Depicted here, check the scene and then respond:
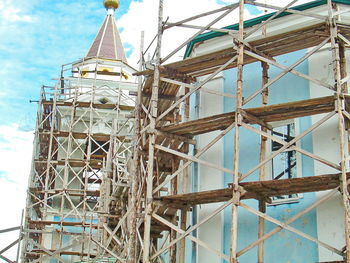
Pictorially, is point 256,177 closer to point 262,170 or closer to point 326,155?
point 262,170

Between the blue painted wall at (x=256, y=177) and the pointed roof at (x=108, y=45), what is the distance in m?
20.5

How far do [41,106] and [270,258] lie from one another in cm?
1859

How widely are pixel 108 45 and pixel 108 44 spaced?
147 mm

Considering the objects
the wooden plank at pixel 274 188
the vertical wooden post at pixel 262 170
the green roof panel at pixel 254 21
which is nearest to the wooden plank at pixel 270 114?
the vertical wooden post at pixel 262 170

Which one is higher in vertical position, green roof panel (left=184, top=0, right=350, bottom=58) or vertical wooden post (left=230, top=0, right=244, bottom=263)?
green roof panel (left=184, top=0, right=350, bottom=58)

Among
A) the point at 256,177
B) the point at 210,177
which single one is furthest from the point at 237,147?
the point at 210,177

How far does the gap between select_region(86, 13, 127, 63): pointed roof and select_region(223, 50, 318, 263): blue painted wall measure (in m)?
20.5

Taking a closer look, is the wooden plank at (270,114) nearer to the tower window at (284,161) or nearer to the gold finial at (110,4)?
the tower window at (284,161)

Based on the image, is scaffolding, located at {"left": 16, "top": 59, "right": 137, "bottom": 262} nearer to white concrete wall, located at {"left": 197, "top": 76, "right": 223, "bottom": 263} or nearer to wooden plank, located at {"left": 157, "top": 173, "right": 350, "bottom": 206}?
white concrete wall, located at {"left": 197, "top": 76, "right": 223, "bottom": 263}

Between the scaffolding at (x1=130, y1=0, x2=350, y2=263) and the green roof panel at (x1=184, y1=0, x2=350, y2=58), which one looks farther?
the green roof panel at (x1=184, y1=0, x2=350, y2=58)

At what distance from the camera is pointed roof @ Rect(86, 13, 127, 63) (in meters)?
35.5

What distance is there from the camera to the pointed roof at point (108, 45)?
35531 mm

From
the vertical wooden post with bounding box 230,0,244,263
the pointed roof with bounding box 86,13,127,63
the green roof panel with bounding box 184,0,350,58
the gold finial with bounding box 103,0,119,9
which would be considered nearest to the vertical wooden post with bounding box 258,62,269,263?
the vertical wooden post with bounding box 230,0,244,263

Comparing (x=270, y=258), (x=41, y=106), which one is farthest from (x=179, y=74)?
(x=41, y=106)
